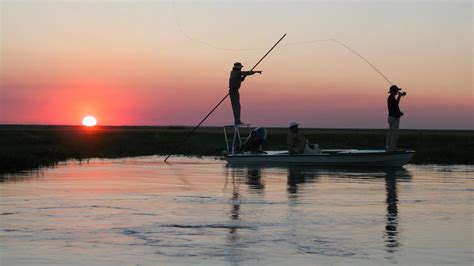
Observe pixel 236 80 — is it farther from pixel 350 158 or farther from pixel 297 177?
pixel 297 177

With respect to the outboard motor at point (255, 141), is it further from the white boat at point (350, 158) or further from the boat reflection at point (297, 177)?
the boat reflection at point (297, 177)

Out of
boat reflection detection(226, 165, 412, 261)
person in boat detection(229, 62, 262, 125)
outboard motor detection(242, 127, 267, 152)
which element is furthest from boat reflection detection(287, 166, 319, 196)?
person in boat detection(229, 62, 262, 125)

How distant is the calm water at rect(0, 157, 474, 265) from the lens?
10609mm

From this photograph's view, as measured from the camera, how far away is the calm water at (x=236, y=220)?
10609mm

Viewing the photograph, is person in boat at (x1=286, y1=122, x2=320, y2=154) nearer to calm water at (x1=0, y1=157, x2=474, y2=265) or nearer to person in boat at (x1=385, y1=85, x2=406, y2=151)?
person in boat at (x1=385, y1=85, x2=406, y2=151)

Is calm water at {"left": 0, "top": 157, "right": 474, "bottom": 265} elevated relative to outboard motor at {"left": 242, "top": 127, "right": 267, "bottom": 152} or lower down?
lower down

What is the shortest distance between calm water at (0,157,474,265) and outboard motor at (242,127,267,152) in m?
7.45

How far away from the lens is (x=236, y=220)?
13.7 m

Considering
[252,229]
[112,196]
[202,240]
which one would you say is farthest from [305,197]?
[202,240]

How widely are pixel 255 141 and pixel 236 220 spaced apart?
1699cm

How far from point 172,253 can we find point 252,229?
2.27 meters

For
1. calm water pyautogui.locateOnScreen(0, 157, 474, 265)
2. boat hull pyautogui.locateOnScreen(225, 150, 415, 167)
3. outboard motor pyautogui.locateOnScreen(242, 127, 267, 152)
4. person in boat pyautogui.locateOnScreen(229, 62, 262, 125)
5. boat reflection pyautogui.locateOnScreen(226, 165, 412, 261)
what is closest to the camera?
calm water pyautogui.locateOnScreen(0, 157, 474, 265)

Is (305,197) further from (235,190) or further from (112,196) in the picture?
(112,196)

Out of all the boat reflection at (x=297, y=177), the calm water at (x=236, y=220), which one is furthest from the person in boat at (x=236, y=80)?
the calm water at (x=236, y=220)
